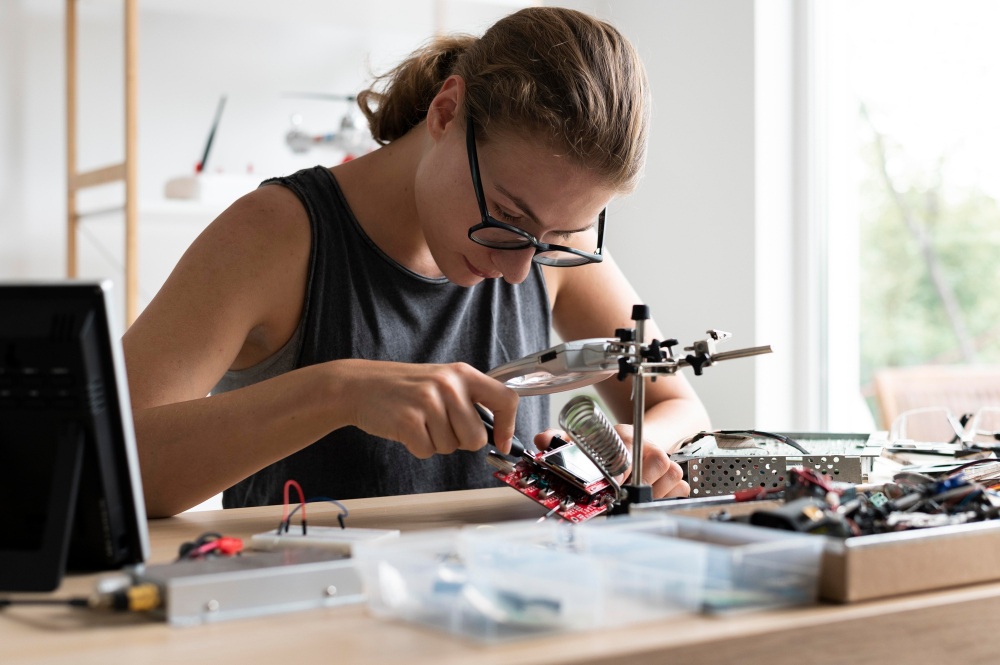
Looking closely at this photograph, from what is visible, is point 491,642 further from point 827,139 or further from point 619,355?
point 827,139

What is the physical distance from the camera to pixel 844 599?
69 centimetres

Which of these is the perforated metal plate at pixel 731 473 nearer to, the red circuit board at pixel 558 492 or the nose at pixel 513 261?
the red circuit board at pixel 558 492

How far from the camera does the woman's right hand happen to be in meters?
0.92

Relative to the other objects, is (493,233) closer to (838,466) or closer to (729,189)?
(838,466)

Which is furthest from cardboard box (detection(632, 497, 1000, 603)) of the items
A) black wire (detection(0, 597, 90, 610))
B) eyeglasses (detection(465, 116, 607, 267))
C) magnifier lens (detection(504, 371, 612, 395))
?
eyeglasses (detection(465, 116, 607, 267))

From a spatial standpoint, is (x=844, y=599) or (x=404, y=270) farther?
(x=404, y=270)

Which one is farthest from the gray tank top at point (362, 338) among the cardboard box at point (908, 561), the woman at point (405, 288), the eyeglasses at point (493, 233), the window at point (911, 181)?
the window at point (911, 181)

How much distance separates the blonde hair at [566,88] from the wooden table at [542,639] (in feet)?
2.14

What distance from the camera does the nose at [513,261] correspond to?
1272 millimetres

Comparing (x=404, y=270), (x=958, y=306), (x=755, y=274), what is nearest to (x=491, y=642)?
(x=404, y=270)

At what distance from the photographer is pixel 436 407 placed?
922 millimetres

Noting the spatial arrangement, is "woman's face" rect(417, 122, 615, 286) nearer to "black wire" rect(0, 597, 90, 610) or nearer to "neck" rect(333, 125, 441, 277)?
"neck" rect(333, 125, 441, 277)

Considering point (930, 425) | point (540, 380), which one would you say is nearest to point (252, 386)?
point (540, 380)

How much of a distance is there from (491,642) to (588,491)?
43 cm
